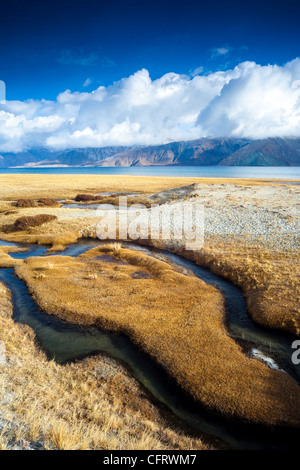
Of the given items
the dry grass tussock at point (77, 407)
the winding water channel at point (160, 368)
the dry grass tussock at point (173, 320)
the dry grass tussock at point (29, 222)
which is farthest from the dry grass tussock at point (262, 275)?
the dry grass tussock at point (29, 222)

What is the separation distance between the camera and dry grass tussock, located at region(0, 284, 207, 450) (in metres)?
6.27

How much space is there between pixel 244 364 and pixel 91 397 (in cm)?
647

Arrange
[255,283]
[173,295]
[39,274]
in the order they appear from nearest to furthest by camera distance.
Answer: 1. [173,295]
2. [255,283]
3. [39,274]

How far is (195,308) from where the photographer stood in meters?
15.4

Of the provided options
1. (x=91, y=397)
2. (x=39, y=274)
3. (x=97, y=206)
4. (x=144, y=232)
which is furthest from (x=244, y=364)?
(x=97, y=206)

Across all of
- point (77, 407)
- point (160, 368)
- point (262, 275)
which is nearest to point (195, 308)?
point (160, 368)

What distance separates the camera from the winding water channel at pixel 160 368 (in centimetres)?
809

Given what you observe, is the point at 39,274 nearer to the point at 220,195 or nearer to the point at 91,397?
the point at 91,397

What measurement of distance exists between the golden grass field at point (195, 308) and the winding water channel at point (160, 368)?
1.30 feet

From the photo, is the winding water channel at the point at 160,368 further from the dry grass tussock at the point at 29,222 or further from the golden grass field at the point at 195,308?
the dry grass tussock at the point at 29,222

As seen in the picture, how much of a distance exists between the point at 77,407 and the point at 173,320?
7.07 m

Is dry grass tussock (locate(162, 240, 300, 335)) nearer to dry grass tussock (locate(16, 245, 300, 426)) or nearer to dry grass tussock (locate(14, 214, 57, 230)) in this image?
dry grass tussock (locate(16, 245, 300, 426))

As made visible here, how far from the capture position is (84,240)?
33312mm

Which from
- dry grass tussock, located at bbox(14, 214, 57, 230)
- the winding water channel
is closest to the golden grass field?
the winding water channel
